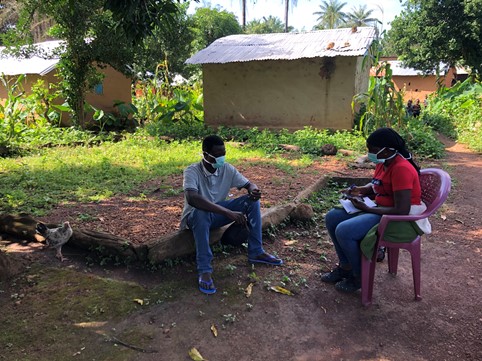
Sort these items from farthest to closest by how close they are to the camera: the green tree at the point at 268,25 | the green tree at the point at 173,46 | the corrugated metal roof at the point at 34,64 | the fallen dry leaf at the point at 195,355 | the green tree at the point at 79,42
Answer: the green tree at the point at 268,25
the green tree at the point at 173,46
the corrugated metal roof at the point at 34,64
the green tree at the point at 79,42
the fallen dry leaf at the point at 195,355

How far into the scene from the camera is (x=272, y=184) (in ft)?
20.3

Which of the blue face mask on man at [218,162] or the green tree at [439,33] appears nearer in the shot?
the blue face mask on man at [218,162]

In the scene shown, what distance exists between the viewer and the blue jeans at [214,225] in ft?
10.7

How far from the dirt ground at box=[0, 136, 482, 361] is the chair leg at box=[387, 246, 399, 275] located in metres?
0.06

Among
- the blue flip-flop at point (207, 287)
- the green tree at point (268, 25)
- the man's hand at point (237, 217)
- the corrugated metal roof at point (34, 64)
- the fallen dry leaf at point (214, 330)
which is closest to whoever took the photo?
the fallen dry leaf at point (214, 330)

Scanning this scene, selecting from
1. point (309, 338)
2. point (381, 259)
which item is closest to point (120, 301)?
point (309, 338)

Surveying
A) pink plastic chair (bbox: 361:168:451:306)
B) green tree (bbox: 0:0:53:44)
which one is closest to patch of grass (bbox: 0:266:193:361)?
pink plastic chair (bbox: 361:168:451:306)

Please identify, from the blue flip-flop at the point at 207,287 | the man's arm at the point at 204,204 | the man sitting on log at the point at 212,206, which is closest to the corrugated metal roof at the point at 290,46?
the man sitting on log at the point at 212,206

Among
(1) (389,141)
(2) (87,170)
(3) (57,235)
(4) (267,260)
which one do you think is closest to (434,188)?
(1) (389,141)

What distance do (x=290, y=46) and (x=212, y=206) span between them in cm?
1008

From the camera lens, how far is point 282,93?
473 inches

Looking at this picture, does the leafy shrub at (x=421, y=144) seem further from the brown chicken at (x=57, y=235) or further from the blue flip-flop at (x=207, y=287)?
the brown chicken at (x=57, y=235)

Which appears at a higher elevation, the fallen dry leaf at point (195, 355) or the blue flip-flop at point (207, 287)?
the blue flip-flop at point (207, 287)

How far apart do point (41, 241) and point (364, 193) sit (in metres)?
3.17
